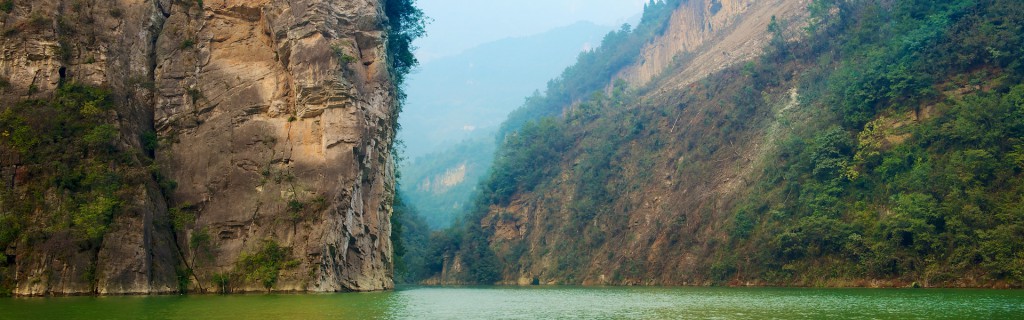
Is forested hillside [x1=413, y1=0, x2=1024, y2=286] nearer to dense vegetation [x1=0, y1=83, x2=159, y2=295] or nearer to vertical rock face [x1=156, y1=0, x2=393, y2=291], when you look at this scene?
vertical rock face [x1=156, y1=0, x2=393, y2=291]

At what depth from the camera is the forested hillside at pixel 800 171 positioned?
42.7 meters

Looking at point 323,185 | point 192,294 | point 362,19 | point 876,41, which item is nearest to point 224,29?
point 362,19

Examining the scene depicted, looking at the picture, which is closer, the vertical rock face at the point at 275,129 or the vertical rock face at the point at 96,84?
the vertical rock face at the point at 96,84

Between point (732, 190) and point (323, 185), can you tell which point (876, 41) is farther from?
point (323, 185)

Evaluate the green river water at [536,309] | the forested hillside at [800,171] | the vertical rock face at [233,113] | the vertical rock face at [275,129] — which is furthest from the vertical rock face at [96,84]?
the forested hillside at [800,171]

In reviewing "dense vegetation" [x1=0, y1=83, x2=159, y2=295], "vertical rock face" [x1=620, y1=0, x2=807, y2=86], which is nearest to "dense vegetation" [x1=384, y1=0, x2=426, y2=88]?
"dense vegetation" [x1=0, y1=83, x2=159, y2=295]

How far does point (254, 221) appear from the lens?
4172 centimetres

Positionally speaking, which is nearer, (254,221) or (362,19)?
(254,221)

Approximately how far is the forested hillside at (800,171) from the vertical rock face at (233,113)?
2565cm

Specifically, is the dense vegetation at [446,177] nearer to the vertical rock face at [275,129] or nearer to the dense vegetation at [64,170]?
the vertical rock face at [275,129]

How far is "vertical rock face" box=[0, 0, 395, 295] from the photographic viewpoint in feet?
126

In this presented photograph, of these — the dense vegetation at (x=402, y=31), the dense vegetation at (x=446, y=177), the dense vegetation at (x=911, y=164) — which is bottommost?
the dense vegetation at (x=911, y=164)

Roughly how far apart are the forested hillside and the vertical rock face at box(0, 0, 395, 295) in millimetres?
25651

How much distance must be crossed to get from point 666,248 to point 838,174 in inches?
616
